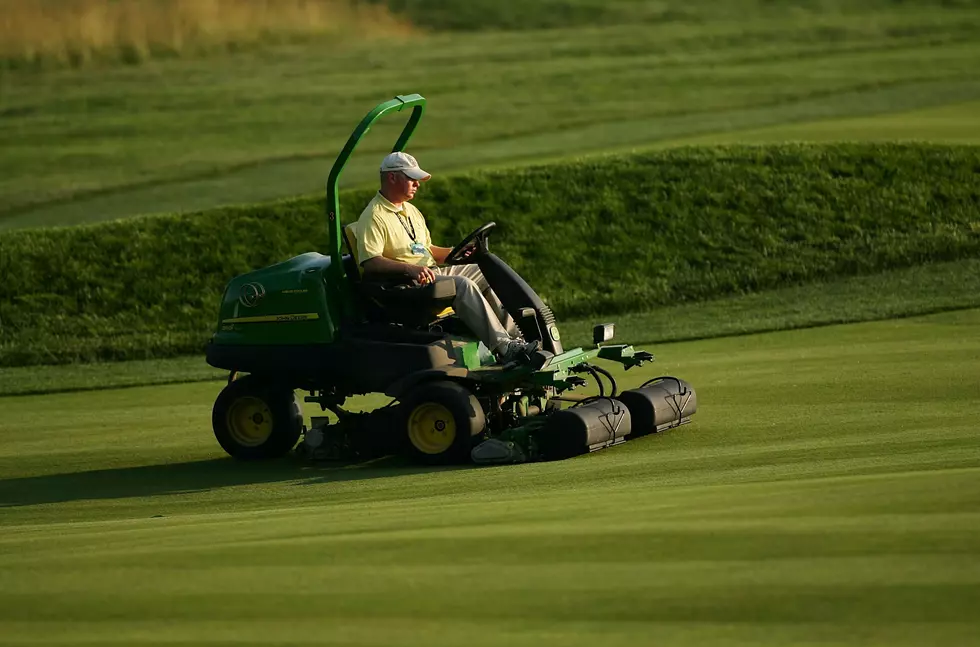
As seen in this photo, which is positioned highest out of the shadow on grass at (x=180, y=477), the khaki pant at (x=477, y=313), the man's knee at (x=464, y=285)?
the man's knee at (x=464, y=285)

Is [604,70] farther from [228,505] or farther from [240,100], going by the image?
[228,505]

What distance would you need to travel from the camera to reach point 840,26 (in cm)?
3781

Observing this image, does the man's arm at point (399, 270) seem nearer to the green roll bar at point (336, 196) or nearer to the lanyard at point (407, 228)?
the green roll bar at point (336, 196)

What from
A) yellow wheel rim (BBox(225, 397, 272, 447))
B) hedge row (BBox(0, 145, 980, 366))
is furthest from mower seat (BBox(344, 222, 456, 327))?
hedge row (BBox(0, 145, 980, 366))

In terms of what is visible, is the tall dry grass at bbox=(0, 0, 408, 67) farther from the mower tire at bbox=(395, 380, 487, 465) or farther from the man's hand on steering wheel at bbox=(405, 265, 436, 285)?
the mower tire at bbox=(395, 380, 487, 465)

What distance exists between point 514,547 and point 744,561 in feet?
2.72

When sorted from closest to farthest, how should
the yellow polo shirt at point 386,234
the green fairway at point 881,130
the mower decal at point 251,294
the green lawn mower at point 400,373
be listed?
the green lawn mower at point 400,373
the yellow polo shirt at point 386,234
the mower decal at point 251,294
the green fairway at point 881,130

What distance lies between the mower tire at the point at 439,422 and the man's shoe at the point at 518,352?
315 mm

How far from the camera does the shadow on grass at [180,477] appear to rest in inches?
397

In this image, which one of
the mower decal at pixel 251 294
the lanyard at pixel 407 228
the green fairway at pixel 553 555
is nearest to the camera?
the green fairway at pixel 553 555

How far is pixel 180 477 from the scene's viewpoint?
34.8 feet

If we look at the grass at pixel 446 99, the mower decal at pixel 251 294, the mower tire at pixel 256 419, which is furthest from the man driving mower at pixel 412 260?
the grass at pixel 446 99

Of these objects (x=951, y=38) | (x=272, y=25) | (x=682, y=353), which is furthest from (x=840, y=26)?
(x=682, y=353)

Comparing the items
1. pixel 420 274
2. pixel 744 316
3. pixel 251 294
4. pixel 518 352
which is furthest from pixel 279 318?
pixel 744 316
